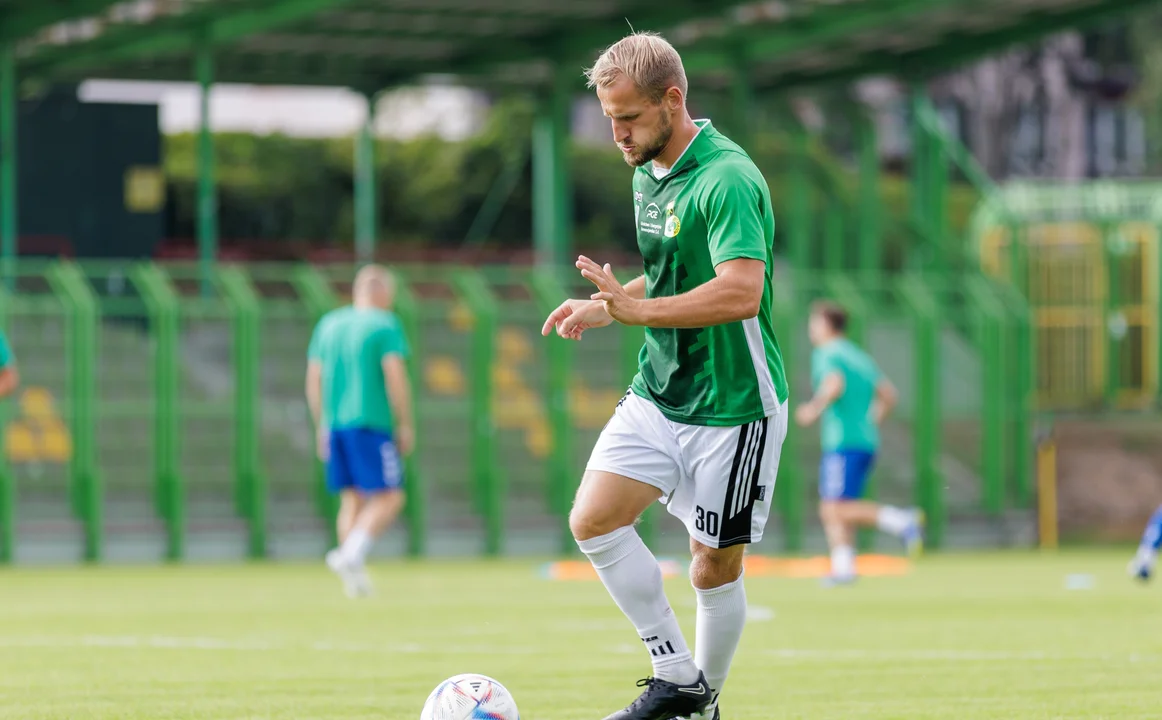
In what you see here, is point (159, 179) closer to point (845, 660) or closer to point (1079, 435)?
point (1079, 435)

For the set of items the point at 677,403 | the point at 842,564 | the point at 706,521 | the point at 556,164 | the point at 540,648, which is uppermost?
the point at 556,164

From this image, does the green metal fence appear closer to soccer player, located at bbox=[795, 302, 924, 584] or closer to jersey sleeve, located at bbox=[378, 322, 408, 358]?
soccer player, located at bbox=[795, 302, 924, 584]

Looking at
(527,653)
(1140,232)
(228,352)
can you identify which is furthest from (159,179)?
(527,653)

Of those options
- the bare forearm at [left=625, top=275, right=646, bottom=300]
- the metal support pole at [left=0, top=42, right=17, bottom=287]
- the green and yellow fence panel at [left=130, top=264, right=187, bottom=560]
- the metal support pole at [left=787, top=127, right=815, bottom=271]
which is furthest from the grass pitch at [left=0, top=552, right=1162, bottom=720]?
the metal support pole at [left=787, top=127, right=815, bottom=271]

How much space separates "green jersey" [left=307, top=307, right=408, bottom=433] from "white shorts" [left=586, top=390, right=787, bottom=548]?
358 inches

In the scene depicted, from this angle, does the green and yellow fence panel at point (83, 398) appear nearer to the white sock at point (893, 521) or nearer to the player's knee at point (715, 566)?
the white sock at point (893, 521)

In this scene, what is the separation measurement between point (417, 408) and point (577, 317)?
54.2 feet

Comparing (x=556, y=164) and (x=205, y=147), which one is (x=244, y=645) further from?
(x=556, y=164)

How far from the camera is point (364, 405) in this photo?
15.7m

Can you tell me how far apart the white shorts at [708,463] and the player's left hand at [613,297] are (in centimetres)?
53

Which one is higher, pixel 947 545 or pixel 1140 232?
pixel 1140 232

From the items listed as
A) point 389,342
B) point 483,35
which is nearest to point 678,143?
point 389,342

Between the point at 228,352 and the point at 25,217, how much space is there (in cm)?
700

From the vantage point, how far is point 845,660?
32.1 ft
